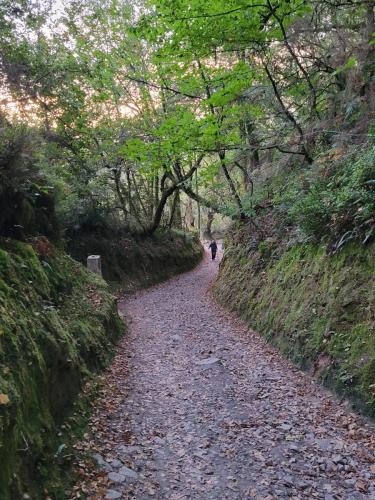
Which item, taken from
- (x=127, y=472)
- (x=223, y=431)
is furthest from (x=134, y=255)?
(x=127, y=472)

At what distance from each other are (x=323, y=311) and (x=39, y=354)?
513cm

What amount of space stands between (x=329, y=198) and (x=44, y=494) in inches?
294

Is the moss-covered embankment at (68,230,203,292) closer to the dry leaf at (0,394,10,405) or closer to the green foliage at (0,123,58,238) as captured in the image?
the green foliage at (0,123,58,238)

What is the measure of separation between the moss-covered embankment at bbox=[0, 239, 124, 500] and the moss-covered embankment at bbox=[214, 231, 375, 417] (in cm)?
395

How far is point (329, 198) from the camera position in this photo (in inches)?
332

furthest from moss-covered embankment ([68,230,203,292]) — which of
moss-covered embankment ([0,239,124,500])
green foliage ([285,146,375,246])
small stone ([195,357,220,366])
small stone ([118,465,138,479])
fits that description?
small stone ([118,465,138,479])

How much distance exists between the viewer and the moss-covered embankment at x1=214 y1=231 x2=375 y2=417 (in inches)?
231

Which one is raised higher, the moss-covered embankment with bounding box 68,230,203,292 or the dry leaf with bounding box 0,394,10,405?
the moss-covered embankment with bounding box 68,230,203,292

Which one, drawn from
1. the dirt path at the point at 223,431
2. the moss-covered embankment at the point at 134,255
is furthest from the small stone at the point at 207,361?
the moss-covered embankment at the point at 134,255

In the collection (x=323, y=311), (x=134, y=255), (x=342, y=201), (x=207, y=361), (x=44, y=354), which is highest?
(x=342, y=201)

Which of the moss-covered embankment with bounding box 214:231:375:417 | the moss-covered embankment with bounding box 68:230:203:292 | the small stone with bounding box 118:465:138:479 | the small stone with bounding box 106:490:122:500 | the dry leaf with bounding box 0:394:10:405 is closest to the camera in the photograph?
the dry leaf with bounding box 0:394:10:405

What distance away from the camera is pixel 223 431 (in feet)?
17.8

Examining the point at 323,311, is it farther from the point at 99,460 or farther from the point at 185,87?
the point at 185,87

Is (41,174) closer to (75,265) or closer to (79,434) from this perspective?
(75,265)
